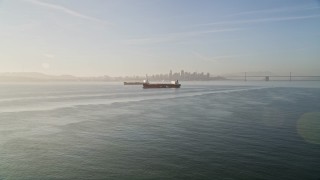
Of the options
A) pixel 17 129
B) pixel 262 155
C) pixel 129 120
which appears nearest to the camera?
pixel 262 155

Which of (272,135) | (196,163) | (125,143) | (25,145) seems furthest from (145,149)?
(272,135)

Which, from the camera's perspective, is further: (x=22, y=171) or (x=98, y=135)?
(x=98, y=135)

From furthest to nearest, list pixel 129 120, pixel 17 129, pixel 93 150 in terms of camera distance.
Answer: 1. pixel 129 120
2. pixel 17 129
3. pixel 93 150

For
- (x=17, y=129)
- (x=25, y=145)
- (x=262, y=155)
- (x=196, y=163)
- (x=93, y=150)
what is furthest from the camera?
(x=17, y=129)

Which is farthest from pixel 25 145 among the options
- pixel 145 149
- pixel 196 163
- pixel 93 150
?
pixel 196 163

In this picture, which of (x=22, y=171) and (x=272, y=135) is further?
(x=272, y=135)

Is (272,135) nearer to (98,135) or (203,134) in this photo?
(203,134)

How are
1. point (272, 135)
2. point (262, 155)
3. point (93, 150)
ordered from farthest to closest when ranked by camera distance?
point (272, 135) → point (93, 150) → point (262, 155)

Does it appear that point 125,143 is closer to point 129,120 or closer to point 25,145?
point 25,145
